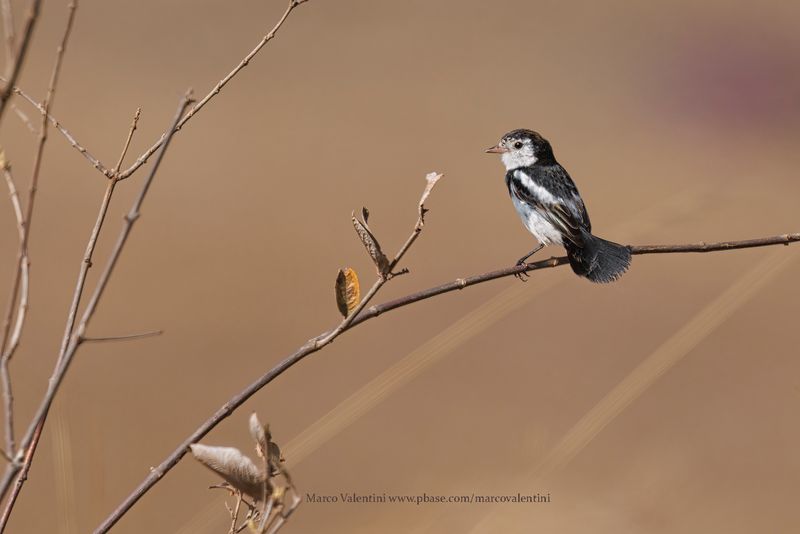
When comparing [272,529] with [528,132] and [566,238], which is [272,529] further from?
[528,132]

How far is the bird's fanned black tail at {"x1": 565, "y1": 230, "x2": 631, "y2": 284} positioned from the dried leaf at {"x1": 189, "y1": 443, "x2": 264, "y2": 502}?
590 millimetres

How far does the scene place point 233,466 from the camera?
294mm

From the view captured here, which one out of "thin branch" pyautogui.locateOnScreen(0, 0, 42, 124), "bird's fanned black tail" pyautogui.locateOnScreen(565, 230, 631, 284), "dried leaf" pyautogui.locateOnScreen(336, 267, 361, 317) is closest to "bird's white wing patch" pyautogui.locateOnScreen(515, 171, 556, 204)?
"bird's fanned black tail" pyautogui.locateOnScreen(565, 230, 631, 284)

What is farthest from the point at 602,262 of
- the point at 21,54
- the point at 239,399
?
the point at 21,54

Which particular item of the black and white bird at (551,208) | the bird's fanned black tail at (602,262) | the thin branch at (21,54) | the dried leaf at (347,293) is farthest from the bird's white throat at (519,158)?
the thin branch at (21,54)

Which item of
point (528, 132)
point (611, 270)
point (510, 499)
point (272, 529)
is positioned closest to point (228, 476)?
point (272, 529)

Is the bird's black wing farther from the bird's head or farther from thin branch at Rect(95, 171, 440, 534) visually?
thin branch at Rect(95, 171, 440, 534)

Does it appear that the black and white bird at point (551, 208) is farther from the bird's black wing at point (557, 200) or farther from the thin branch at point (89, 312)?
the thin branch at point (89, 312)

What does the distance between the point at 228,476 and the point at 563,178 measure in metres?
1.07

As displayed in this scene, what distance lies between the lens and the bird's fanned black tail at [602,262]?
870 mm

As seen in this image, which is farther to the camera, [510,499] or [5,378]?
[510,499]

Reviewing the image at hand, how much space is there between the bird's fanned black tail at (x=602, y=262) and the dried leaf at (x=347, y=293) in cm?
51

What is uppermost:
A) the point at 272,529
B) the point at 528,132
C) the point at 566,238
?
the point at 528,132

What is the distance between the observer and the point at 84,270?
1.36 ft
